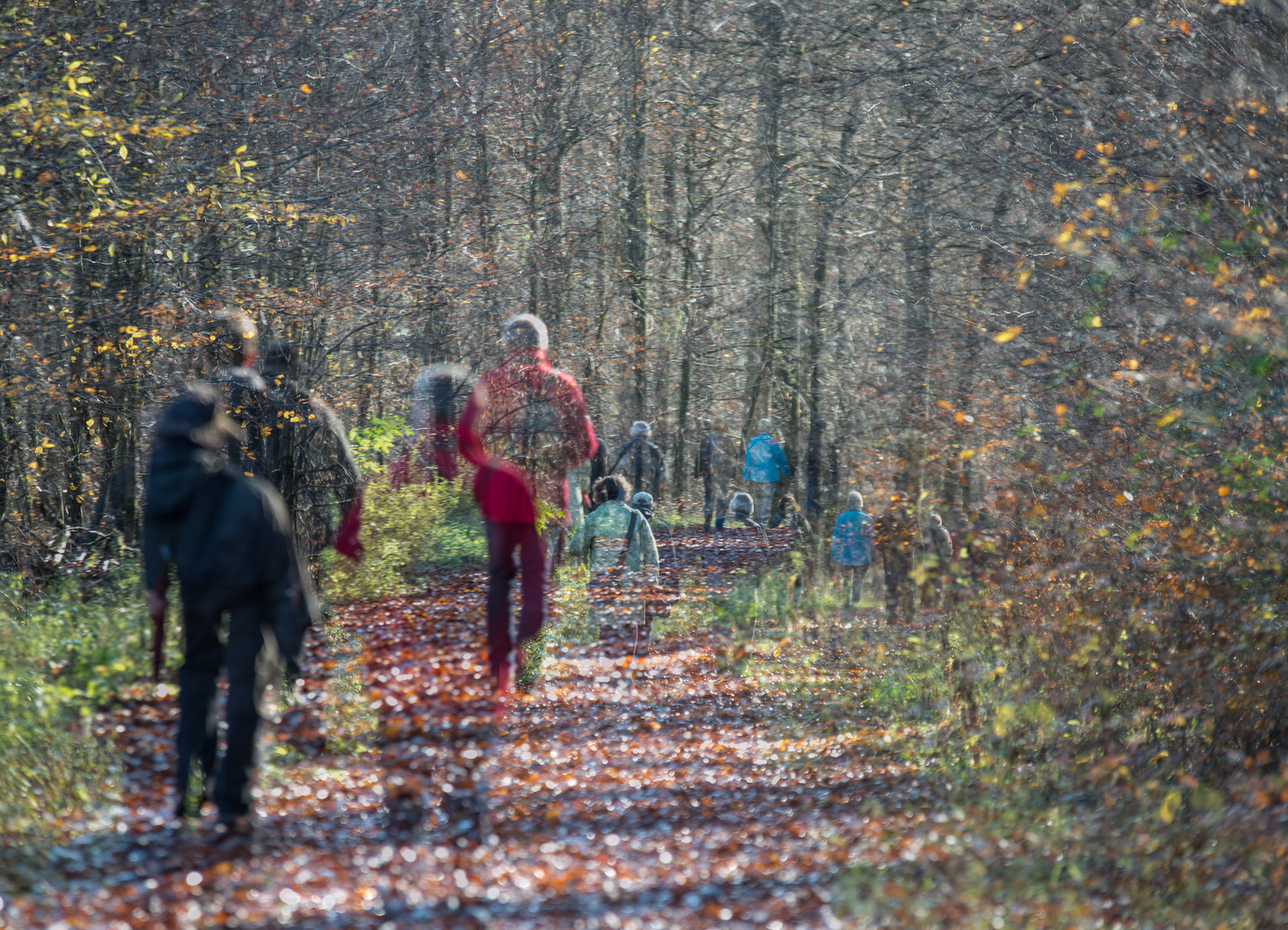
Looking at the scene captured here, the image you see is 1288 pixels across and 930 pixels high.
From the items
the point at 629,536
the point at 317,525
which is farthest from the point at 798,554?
the point at 317,525

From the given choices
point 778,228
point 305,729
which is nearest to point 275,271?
point 305,729

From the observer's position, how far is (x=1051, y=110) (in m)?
12.7

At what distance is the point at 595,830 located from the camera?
23.1 feet

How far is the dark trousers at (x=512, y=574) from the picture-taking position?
7492 mm

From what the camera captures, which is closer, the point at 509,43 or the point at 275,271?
the point at 275,271

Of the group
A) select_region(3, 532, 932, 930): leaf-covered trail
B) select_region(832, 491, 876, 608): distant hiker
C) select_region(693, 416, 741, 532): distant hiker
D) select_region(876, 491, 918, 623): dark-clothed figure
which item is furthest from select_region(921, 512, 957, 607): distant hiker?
select_region(693, 416, 741, 532): distant hiker

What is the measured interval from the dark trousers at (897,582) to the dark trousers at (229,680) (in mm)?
10256

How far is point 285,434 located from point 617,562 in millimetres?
3685

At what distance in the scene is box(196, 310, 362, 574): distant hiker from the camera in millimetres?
10219

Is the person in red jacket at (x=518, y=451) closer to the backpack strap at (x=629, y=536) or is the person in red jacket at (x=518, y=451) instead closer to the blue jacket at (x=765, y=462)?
the backpack strap at (x=629, y=536)

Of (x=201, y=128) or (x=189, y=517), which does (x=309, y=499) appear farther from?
(x=189, y=517)

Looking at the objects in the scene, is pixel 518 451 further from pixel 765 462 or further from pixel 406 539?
pixel 765 462

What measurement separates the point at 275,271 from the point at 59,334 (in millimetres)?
2747

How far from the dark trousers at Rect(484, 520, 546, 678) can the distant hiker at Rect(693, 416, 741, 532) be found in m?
12.8
